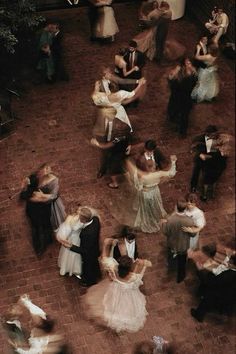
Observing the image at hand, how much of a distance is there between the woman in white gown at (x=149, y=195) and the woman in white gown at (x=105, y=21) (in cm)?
431

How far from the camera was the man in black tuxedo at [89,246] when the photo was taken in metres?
6.89

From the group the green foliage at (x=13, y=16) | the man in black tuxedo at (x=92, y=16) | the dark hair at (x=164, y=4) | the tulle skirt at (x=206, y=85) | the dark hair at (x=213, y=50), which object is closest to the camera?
the green foliage at (x=13, y=16)

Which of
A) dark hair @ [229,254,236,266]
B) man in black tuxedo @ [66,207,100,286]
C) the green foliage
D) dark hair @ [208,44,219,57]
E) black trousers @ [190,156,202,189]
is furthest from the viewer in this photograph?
dark hair @ [208,44,219,57]

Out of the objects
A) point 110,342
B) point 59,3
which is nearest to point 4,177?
point 110,342

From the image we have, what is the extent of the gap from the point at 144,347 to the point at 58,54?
234 inches

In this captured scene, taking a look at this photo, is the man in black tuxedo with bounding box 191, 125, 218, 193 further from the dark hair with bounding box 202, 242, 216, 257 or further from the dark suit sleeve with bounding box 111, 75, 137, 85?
the dark suit sleeve with bounding box 111, 75, 137, 85

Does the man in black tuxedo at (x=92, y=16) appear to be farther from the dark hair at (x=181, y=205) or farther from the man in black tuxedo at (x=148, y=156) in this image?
the dark hair at (x=181, y=205)

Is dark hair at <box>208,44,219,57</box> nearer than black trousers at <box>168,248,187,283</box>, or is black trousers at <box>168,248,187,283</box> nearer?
black trousers at <box>168,248,187,283</box>

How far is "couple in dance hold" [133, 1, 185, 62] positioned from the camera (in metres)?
11.1

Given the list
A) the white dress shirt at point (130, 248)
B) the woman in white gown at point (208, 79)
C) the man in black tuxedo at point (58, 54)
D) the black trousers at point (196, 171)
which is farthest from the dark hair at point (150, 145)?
the man in black tuxedo at point (58, 54)

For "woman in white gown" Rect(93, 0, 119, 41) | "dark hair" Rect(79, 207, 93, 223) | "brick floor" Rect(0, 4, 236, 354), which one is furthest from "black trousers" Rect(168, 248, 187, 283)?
"woman in white gown" Rect(93, 0, 119, 41)

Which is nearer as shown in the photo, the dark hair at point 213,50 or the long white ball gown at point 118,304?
the long white ball gown at point 118,304

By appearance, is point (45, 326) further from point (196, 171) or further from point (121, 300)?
point (196, 171)

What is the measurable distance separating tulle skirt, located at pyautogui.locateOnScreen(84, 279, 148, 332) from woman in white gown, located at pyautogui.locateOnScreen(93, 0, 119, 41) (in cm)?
633
